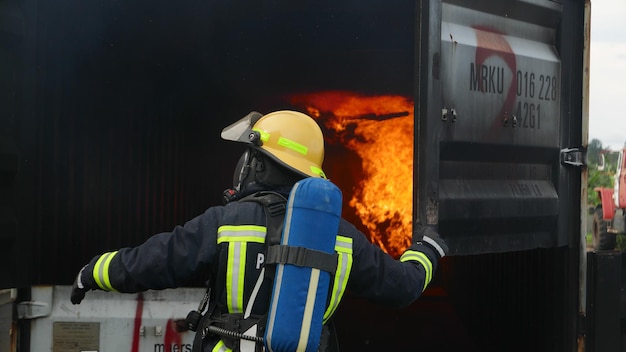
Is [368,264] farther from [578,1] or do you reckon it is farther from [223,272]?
[578,1]

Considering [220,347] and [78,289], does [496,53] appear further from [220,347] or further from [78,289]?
[78,289]

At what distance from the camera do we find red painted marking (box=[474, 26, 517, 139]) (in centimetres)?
362

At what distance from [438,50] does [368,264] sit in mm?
1221

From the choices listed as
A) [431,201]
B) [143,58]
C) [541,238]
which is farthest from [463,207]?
[143,58]

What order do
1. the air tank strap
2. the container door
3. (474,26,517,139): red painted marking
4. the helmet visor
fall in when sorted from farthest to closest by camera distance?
1. (474,26,517,139): red painted marking
2. the container door
3. the helmet visor
4. the air tank strap

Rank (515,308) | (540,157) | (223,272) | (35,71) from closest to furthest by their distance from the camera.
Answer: (223,272)
(35,71)
(540,157)
(515,308)

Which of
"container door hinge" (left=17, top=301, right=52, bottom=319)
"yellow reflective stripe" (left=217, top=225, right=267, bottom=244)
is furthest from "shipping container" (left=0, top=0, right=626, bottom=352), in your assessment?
"yellow reflective stripe" (left=217, top=225, right=267, bottom=244)

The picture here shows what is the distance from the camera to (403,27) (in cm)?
550

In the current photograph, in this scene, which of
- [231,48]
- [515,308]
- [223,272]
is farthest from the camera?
[231,48]

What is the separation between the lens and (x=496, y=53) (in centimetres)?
368

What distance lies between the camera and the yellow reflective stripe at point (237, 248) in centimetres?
248

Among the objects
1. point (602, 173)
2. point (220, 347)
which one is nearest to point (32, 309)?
point (220, 347)

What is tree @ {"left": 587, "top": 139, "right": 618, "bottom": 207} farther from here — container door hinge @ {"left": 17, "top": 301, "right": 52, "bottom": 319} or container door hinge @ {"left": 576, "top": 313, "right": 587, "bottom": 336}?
container door hinge @ {"left": 17, "top": 301, "right": 52, "bottom": 319}

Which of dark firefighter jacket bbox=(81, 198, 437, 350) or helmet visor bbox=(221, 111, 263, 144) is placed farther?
helmet visor bbox=(221, 111, 263, 144)
